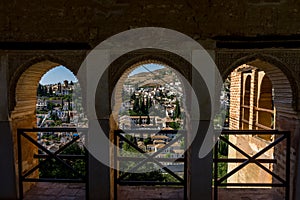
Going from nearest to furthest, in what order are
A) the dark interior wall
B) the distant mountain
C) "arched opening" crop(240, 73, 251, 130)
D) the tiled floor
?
the dark interior wall < the tiled floor < the distant mountain < "arched opening" crop(240, 73, 251, 130)

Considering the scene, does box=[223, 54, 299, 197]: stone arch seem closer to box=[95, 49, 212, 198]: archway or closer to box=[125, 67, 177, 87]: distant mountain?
box=[95, 49, 212, 198]: archway

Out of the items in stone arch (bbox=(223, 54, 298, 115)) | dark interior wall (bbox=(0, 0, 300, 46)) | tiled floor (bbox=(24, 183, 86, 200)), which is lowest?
tiled floor (bbox=(24, 183, 86, 200))

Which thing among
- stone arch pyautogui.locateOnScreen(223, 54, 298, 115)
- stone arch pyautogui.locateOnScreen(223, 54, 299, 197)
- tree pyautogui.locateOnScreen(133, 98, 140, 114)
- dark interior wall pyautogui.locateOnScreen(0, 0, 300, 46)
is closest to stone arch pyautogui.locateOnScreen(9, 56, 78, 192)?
dark interior wall pyautogui.locateOnScreen(0, 0, 300, 46)

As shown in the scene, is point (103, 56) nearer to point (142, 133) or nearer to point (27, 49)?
point (27, 49)

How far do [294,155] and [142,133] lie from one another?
101 inches

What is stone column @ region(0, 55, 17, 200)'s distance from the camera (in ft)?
14.0

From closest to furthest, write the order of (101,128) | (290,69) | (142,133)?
(290,69) → (101,128) → (142,133)

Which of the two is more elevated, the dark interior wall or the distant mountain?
the dark interior wall

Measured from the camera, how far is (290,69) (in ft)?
13.2

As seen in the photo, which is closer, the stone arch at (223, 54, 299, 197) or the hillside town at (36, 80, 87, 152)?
the stone arch at (223, 54, 299, 197)

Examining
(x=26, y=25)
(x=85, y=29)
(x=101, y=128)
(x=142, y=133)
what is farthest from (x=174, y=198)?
(x=26, y=25)

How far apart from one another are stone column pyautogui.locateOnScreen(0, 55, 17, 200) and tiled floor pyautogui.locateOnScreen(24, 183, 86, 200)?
0.37m

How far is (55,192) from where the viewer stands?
4926mm

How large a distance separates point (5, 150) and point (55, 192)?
1235 millimetres
